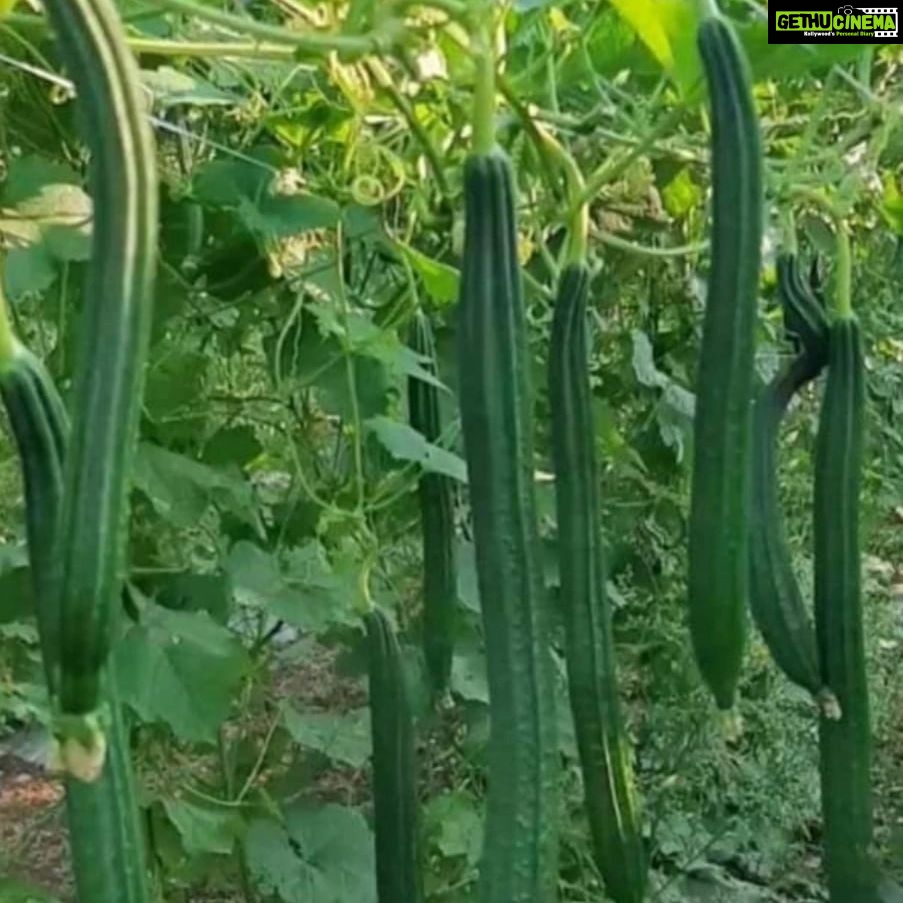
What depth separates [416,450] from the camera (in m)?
1.51

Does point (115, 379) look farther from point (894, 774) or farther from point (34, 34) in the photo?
point (894, 774)

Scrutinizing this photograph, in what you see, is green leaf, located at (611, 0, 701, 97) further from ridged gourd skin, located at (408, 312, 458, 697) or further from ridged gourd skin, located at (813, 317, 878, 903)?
ridged gourd skin, located at (408, 312, 458, 697)

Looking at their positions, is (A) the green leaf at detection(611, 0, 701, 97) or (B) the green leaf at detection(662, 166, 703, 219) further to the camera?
(B) the green leaf at detection(662, 166, 703, 219)

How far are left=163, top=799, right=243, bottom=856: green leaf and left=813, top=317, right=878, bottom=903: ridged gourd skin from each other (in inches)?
24.5

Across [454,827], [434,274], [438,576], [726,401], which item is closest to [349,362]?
[434,274]

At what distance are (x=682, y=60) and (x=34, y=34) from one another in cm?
45

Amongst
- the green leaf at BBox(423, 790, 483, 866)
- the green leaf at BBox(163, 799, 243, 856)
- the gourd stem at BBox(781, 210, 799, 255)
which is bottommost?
the green leaf at BBox(423, 790, 483, 866)

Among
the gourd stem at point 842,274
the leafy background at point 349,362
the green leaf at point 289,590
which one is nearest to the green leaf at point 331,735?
the leafy background at point 349,362

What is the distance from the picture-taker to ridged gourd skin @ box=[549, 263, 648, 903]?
1110 millimetres

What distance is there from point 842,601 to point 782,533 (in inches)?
2.9

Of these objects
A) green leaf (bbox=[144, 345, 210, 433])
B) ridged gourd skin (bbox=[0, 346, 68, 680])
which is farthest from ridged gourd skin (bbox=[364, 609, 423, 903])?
ridged gourd skin (bbox=[0, 346, 68, 680])

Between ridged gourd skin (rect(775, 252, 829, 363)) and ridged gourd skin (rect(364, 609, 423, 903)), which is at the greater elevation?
ridged gourd skin (rect(775, 252, 829, 363))

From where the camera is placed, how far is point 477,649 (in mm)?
2123

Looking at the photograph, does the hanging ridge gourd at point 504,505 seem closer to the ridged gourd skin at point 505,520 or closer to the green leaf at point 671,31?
the ridged gourd skin at point 505,520
